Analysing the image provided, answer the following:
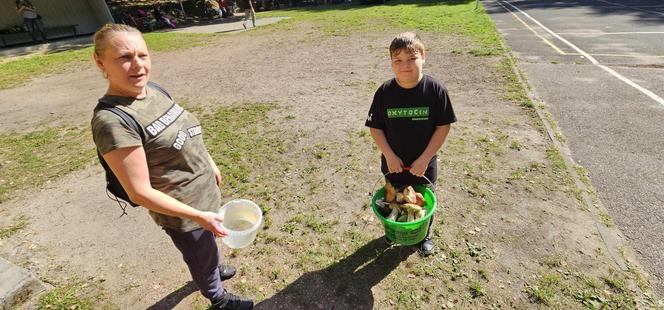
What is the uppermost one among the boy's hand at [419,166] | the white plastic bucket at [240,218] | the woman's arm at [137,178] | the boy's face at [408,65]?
the boy's face at [408,65]

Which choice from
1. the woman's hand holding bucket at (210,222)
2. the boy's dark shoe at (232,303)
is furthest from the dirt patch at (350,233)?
the woman's hand holding bucket at (210,222)

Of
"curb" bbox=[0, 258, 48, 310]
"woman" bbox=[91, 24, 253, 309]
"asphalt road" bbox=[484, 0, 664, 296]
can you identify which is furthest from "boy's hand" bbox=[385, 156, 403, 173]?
"curb" bbox=[0, 258, 48, 310]

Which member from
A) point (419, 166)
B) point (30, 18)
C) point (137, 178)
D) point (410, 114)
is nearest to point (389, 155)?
point (419, 166)

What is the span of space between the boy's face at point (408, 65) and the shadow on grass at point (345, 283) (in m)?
1.76

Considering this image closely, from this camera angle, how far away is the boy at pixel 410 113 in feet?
8.60

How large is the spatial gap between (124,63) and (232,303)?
2059 millimetres

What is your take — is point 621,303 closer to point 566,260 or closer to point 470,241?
point 566,260

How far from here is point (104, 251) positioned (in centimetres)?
390

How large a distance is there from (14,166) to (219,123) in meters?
3.43

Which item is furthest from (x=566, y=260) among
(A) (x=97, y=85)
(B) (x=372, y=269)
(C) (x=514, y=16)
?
(C) (x=514, y=16)

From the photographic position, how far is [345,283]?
128 inches

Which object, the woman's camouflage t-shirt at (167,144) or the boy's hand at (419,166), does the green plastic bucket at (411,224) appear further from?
the woman's camouflage t-shirt at (167,144)

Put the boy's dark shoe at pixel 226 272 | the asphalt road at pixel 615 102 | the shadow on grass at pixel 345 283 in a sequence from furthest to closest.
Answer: the asphalt road at pixel 615 102 → the boy's dark shoe at pixel 226 272 → the shadow on grass at pixel 345 283

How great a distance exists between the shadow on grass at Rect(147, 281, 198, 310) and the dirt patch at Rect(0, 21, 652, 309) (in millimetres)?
12
